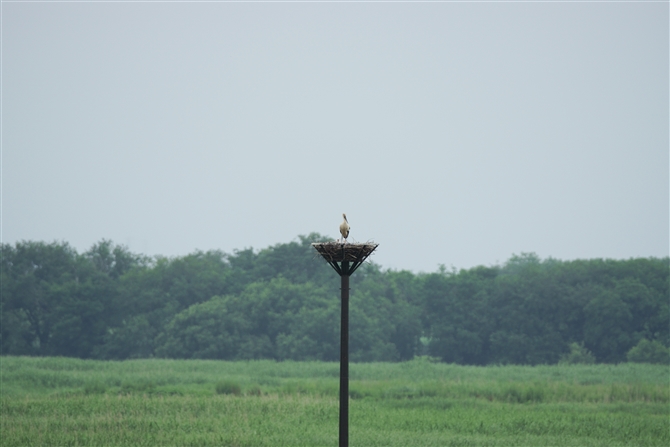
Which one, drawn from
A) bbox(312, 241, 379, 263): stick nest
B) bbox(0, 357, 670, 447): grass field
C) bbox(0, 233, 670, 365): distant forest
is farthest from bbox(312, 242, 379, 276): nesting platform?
bbox(0, 233, 670, 365): distant forest

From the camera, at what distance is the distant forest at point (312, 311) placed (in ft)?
190

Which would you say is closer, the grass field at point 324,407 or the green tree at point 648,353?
the grass field at point 324,407

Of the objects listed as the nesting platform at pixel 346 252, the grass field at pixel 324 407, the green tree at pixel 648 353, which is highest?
the nesting platform at pixel 346 252

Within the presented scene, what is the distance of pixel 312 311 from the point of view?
59.8m

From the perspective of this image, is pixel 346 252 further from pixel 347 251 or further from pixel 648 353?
pixel 648 353

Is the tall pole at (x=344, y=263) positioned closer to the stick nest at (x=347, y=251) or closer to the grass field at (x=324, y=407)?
the stick nest at (x=347, y=251)

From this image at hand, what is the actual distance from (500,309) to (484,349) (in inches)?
132

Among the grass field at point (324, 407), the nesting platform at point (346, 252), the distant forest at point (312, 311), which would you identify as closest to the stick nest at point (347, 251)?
the nesting platform at point (346, 252)

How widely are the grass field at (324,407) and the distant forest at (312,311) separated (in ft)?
39.3

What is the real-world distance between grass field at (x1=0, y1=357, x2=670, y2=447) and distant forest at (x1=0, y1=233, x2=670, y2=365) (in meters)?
12.0

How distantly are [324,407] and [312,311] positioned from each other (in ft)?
101

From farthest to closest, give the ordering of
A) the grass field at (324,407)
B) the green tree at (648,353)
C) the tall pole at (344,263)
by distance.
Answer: the green tree at (648,353), the grass field at (324,407), the tall pole at (344,263)

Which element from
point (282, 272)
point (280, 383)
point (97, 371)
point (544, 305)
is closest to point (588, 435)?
point (280, 383)

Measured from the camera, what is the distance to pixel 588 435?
24.2 m
